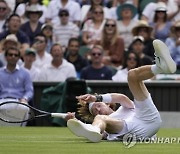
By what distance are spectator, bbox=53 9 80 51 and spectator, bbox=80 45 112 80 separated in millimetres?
2283

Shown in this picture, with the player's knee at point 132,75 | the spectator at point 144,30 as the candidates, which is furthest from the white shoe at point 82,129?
the spectator at point 144,30

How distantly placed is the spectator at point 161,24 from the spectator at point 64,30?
6.53 ft

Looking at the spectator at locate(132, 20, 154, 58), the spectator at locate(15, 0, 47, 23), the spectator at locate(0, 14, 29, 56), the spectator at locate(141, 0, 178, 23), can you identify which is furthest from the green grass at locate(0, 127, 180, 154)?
the spectator at locate(15, 0, 47, 23)

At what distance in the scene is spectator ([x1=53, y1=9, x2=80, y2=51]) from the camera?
808 inches

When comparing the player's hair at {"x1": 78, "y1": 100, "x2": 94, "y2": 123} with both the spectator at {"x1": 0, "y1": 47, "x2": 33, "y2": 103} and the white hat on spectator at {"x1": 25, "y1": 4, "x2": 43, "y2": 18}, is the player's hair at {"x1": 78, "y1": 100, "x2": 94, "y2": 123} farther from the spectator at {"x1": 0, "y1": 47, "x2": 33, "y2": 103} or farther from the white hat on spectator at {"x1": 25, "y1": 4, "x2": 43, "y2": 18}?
the white hat on spectator at {"x1": 25, "y1": 4, "x2": 43, "y2": 18}

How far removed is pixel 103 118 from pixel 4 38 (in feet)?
33.6

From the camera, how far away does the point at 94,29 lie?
2044 centimetres

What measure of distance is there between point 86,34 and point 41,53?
1504 mm

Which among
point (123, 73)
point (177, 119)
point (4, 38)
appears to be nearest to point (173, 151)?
point (177, 119)

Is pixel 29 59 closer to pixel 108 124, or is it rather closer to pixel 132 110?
pixel 132 110

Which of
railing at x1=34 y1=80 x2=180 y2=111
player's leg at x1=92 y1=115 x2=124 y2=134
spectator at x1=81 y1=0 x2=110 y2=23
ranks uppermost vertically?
spectator at x1=81 y1=0 x2=110 y2=23

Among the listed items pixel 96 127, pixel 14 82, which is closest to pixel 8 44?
pixel 14 82

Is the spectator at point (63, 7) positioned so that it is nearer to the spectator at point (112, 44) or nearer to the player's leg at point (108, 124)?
the spectator at point (112, 44)

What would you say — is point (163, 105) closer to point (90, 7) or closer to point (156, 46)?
point (90, 7)
